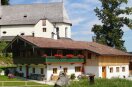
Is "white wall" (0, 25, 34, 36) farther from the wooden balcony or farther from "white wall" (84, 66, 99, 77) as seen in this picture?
"white wall" (84, 66, 99, 77)

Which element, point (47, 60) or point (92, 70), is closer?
point (47, 60)

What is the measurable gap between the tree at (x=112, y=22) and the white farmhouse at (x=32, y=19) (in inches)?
440

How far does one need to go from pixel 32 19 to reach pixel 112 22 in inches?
768

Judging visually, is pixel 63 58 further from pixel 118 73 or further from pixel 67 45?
pixel 118 73

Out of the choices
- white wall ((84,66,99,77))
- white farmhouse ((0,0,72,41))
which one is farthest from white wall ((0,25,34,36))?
white wall ((84,66,99,77))

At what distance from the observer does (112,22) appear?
79188mm

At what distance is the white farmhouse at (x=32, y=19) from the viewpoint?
291 ft

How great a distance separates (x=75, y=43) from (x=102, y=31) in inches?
704

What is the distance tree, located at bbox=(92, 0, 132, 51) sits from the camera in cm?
7919

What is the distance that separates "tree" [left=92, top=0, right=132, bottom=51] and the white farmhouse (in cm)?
1119

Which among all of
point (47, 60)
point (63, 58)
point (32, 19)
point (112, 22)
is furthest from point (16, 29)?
point (47, 60)

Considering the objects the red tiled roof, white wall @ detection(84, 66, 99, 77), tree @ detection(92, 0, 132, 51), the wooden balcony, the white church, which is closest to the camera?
the wooden balcony

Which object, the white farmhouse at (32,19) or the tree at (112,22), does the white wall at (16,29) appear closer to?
the white farmhouse at (32,19)

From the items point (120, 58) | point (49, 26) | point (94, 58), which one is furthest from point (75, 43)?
point (49, 26)
